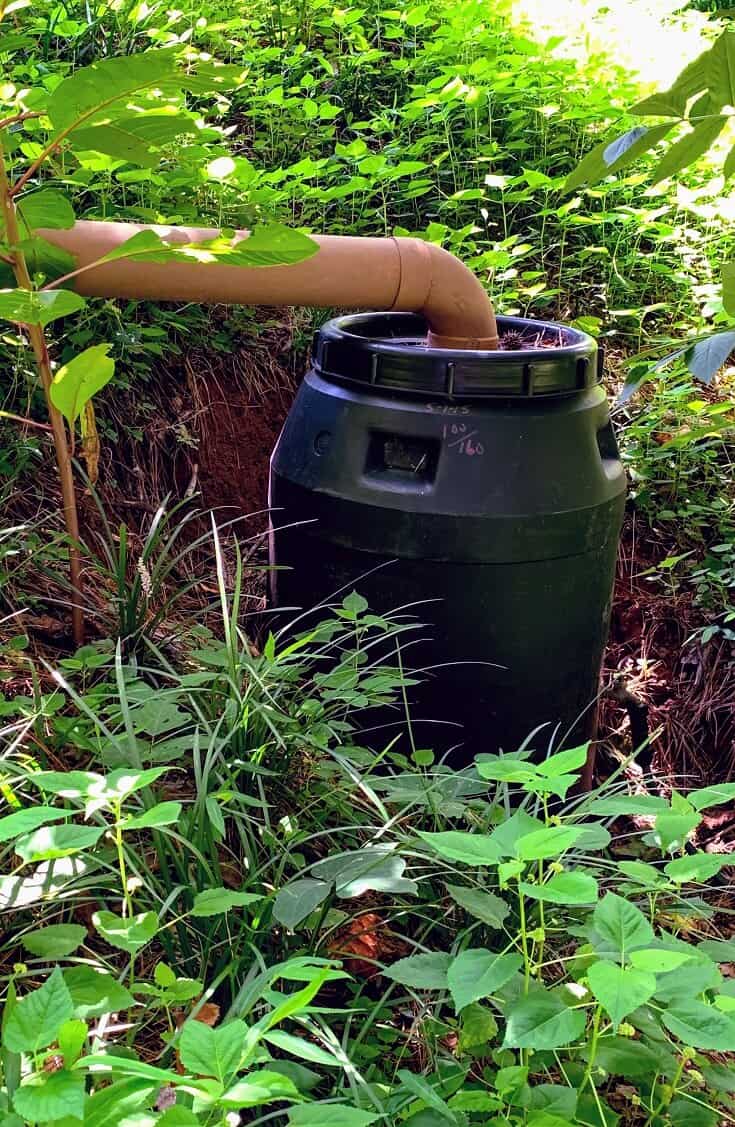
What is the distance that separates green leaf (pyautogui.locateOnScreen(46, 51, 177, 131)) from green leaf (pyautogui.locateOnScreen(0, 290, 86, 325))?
0.25m

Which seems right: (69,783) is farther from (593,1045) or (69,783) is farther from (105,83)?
(105,83)

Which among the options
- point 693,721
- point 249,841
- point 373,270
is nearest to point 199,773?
point 249,841

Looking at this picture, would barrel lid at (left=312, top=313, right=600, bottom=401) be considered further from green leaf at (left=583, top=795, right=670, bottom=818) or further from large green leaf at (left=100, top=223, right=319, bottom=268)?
green leaf at (left=583, top=795, right=670, bottom=818)

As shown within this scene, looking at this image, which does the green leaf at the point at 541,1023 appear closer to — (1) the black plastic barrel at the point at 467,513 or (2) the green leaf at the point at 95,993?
(2) the green leaf at the point at 95,993

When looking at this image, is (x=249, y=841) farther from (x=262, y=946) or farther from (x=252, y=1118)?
(x=252, y=1118)

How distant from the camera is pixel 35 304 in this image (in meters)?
1.25

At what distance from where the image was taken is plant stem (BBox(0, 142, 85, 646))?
137 cm

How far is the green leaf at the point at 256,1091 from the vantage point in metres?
0.62

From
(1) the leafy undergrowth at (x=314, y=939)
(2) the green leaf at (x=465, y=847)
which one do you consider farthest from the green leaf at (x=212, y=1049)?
(2) the green leaf at (x=465, y=847)

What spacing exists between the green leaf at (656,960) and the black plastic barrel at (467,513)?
107cm

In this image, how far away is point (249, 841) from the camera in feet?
3.99

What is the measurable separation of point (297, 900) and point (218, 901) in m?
0.14

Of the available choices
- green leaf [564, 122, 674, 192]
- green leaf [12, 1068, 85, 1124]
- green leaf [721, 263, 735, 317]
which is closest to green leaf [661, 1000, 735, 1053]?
green leaf [721, 263, 735, 317]

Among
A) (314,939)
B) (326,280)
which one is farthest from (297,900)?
(326,280)
